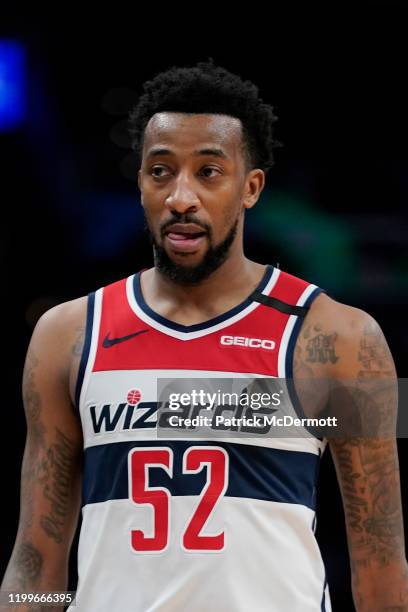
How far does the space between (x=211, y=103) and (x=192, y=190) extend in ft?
1.07

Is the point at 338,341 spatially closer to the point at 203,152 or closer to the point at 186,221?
the point at 186,221

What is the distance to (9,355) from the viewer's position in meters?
6.10

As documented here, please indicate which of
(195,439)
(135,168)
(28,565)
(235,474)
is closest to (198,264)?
(195,439)

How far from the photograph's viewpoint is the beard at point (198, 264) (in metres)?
3.43

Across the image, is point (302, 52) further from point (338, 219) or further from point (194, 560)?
point (194, 560)

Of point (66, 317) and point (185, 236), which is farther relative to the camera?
point (66, 317)

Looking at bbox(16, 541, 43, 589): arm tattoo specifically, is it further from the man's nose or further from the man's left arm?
the man's nose

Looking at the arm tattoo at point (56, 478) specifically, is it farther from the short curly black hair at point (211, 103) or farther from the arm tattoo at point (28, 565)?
the short curly black hair at point (211, 103)

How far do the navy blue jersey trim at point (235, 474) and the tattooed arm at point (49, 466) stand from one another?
169mm

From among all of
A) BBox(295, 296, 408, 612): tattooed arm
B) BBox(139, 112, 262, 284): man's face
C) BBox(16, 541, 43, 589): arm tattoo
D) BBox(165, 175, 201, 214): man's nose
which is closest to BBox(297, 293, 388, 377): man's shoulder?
BBox(295, 296, 408, 612): tattooed arm

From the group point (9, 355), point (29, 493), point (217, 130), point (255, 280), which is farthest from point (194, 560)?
point (9, 355)

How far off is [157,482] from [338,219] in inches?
121

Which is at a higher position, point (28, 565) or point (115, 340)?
point (115, 340)

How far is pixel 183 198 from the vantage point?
130 inches
